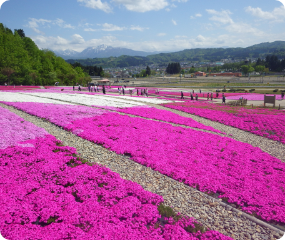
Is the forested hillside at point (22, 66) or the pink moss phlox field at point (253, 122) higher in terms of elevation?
the forested hillside at point (22, 66)

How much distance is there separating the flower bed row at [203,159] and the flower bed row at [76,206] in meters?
3.44

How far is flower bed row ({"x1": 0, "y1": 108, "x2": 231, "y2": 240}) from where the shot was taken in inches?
314

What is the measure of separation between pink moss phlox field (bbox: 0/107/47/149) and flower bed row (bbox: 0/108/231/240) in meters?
2.12

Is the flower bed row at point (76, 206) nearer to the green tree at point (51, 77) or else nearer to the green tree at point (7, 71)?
the green tree at point (7, 71)

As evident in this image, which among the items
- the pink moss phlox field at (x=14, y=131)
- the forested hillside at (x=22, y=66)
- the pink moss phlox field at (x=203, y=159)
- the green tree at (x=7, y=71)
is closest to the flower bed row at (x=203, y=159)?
the pink moss phlox field at (x=203, y=159)

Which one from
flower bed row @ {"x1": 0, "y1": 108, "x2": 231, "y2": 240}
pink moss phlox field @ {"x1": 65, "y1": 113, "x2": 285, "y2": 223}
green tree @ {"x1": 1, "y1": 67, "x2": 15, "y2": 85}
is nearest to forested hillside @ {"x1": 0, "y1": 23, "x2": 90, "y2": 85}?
green tree @ {"x1": 1, "y1": 67, "x2": 15, "y2": 85}

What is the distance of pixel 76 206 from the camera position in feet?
30.6

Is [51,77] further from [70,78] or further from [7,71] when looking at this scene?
[7,71]

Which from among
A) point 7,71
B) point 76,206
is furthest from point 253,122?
point 7,71

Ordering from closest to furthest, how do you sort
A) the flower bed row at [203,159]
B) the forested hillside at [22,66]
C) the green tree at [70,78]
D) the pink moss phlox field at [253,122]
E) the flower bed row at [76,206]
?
the flower bed row at [76,206] → the flower bed row at [203,159] → the pink moss phlox field at [253,122] → the forested hillside at [22,66] → the green tree at [70,78]

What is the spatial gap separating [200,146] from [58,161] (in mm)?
12609

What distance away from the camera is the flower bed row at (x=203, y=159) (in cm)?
1138

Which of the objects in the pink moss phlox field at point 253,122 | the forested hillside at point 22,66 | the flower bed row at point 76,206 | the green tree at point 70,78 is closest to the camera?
the flower bed row at point 76,206

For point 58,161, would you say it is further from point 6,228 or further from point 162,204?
point 162,204
